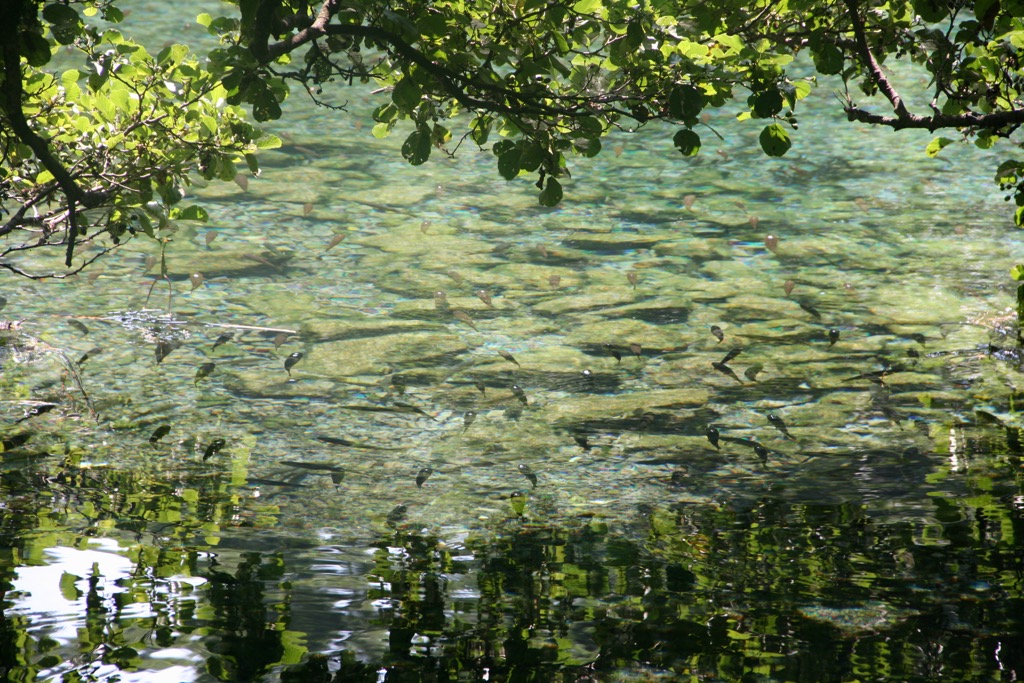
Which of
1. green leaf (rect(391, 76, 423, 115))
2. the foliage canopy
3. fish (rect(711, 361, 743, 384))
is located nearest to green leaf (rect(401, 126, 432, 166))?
the foliage canopy

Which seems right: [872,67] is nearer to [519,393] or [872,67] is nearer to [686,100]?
[686,100]

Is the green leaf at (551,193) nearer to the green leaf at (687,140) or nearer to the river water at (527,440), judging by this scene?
the green leaf at (687,140)

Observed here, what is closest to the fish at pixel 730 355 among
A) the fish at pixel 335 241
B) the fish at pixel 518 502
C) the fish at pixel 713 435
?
the fish at pixel 713 435

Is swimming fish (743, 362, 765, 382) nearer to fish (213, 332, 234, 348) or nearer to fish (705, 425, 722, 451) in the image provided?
fish (705, 425, 722, 451)

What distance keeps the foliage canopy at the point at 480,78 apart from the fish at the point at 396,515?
963mm

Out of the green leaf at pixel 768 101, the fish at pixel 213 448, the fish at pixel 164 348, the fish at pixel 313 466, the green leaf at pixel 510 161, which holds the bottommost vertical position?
the fish at pixel 313 466

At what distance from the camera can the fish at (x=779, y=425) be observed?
3.26 meters

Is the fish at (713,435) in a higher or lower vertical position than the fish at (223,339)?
lower

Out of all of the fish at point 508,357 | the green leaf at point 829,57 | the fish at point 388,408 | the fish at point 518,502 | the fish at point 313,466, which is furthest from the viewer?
the fish at point 508,357

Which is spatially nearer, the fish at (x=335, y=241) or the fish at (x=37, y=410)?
the fish at (x=37, y=410)

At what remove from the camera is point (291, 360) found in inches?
152

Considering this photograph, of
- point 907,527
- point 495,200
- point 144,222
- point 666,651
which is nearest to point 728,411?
point 907,527

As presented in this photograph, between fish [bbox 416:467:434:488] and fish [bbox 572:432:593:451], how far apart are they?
0.54 meters

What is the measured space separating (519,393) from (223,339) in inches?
53.3
